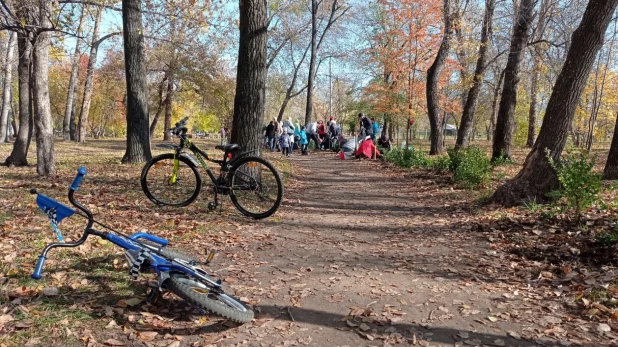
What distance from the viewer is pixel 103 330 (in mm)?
2754

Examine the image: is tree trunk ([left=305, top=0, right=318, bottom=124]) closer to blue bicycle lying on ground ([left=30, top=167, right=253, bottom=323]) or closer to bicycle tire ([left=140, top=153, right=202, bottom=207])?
bicycle tire ([left=140, top=153, right=202, bottom=207])

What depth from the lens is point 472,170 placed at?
866 centimetres

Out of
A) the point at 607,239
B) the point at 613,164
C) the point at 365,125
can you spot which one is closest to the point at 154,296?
the point at 607,239

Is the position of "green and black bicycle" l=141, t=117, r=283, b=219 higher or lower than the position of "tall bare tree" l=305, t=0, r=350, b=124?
lower

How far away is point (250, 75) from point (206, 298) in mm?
5033

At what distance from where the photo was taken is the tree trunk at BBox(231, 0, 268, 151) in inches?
277

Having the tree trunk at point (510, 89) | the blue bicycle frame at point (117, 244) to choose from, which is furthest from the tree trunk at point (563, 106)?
the blue bicycle frame at point (117, 244)

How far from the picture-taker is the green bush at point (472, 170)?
28.2 ft

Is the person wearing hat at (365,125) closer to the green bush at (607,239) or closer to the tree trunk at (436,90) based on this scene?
the tree trunk at (436,90)

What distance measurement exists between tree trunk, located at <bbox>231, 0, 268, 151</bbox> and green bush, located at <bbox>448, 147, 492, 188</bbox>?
470cm

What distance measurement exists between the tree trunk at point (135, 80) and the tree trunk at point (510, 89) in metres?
9.85

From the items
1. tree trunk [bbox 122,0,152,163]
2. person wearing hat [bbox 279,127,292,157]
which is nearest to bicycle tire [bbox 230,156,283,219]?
tree trunk [bbox 122,0,152,163]

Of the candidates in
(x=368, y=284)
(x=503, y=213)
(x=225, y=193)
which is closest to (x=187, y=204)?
(x=225, y=193)

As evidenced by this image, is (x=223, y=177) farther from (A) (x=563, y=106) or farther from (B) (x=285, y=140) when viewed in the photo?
(B) (x=285, y=140)
